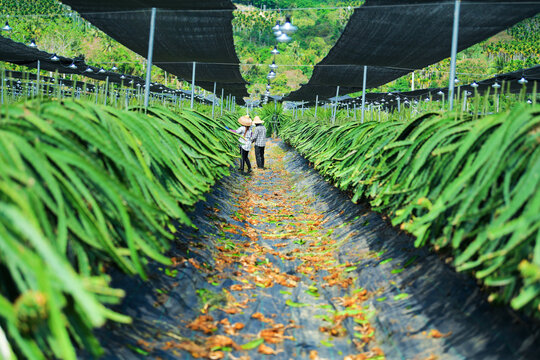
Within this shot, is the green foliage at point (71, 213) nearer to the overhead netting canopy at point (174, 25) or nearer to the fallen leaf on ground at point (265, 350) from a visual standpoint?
the fallen leaf on ground at point (265, 350)

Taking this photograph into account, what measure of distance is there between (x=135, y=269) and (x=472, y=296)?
149 centimetres

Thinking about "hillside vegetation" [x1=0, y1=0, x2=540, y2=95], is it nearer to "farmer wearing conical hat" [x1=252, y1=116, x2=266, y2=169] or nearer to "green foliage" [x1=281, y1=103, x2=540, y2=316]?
"farmer wearing conical hat" [x1=252, y1=116, x2=266, y2=169]

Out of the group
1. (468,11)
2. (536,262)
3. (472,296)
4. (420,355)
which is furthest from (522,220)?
(468,11)

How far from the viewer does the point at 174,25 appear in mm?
5699

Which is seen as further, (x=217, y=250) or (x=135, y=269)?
(x=217, y=250)

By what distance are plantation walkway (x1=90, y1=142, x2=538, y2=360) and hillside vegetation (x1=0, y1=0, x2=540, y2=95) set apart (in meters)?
33.2

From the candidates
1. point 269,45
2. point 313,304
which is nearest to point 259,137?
point 313,304

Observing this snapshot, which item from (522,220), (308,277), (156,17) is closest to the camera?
(522,220)

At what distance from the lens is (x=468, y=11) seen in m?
4.79

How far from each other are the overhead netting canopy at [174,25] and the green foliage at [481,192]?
2755 mm

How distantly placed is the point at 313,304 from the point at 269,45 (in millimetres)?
81870

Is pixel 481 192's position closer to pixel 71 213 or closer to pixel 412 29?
pixel 71 213

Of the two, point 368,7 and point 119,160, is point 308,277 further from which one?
point 368,7

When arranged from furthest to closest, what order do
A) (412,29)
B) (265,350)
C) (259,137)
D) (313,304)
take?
(259,137)
(412,29)
(313,304)
(265,350)
